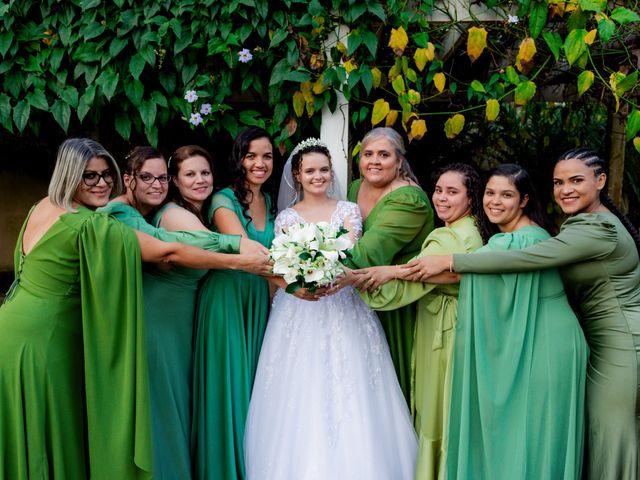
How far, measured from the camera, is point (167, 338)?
152 inches

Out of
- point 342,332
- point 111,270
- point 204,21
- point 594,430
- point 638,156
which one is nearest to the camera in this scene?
point 111,270

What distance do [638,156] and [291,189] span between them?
5.86 metres

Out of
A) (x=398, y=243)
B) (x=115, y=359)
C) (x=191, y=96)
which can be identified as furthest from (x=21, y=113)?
(x=398, y=243)

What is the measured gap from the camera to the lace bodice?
13.6 ft

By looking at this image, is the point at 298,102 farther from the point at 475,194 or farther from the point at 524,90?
the point at 524,90

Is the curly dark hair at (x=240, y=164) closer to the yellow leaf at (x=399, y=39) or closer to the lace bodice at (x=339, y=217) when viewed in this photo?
the lace bodice at (x=339, y=217)

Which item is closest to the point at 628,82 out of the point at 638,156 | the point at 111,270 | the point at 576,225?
the point at 576,225

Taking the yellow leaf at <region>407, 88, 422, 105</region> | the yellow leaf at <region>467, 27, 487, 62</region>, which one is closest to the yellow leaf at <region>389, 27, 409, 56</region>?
the yellow leaf at <region>407, 88, 422, 105</region>

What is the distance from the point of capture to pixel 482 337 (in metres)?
3.61

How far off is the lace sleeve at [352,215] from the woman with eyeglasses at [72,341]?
4.31ft

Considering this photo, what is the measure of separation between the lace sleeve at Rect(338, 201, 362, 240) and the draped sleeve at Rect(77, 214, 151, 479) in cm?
133

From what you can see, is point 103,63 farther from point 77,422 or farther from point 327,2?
point 77,422

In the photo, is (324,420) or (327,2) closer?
(324,420)

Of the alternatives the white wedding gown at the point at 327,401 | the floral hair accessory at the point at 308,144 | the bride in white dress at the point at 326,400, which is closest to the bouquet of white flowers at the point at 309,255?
the bride in white dress at the point at 326,400
